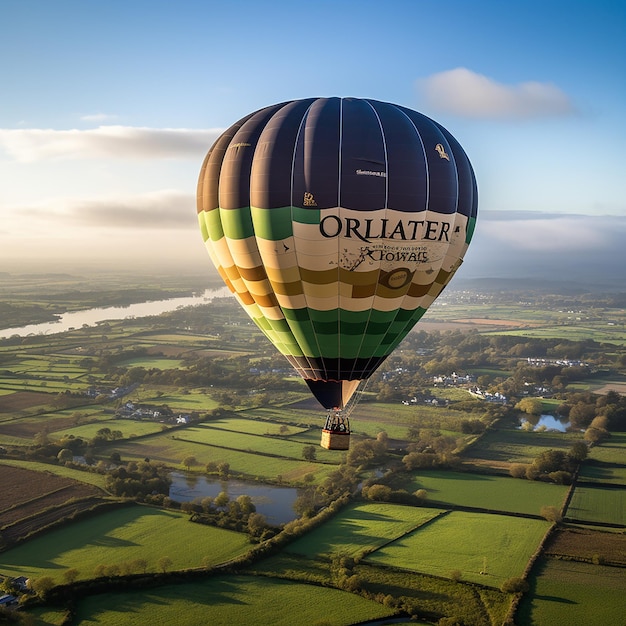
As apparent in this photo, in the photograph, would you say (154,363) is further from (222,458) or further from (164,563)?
(164,563)

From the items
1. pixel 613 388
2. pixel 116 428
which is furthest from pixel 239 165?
pixel 613 388

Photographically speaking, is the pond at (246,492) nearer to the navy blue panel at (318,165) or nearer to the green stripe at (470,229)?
the green stripe at (470,229)

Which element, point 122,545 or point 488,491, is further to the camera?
point 488,491

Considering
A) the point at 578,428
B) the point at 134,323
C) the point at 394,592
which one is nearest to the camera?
the point at 394,592

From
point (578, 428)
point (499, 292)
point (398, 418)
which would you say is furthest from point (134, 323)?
point (499, 292)

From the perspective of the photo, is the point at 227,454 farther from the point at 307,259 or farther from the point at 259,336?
the point at 259,336

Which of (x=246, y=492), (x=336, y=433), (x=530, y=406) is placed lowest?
(x=246, y=492)
